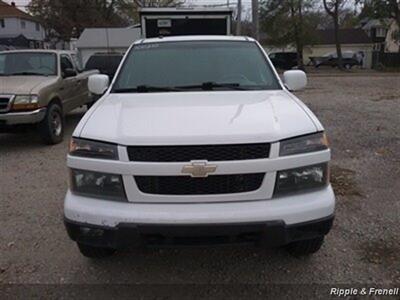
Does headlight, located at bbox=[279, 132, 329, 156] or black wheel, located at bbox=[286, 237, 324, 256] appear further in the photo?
black wheel, located at bbox=[286, 237, 324, 256]

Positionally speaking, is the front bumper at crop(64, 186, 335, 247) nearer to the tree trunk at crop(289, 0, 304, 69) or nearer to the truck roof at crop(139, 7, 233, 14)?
the truck roof at crop(139, 7, 233, 14)

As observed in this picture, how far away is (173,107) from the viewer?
359cm

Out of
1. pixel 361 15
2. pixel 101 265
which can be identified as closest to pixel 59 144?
pixel 101 265

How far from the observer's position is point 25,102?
7.59 metres

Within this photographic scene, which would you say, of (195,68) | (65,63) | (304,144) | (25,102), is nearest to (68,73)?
(65,63)

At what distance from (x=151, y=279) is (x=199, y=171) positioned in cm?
108

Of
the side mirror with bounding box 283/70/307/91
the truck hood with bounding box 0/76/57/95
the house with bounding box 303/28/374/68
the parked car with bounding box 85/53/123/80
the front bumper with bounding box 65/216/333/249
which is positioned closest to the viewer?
the front bumper with bounding box 65/216/333/249

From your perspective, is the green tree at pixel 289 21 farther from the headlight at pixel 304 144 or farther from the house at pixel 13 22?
the headlight at pixel 304 144

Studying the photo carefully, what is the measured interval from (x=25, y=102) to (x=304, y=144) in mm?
5804

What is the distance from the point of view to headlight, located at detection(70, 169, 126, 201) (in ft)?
10.0

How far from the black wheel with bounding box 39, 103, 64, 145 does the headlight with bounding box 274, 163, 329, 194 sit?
5.99m

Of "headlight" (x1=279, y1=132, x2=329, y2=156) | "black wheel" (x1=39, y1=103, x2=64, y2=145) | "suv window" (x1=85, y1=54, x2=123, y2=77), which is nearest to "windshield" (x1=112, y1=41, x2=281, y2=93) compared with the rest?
"headlight" (x1=279, y1=132, x2=329, y2=156)

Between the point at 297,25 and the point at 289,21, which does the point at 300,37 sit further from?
the point at 289,21

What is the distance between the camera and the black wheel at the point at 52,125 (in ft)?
26.5
